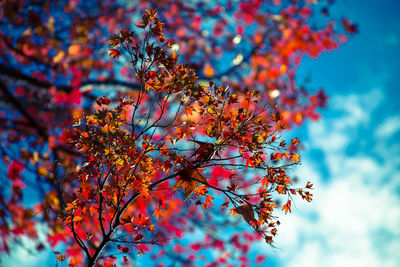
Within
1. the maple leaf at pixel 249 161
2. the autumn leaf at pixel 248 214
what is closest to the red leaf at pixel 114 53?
the maple leaf at pixel 249 161

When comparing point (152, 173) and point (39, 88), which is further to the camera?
point (39, 88)

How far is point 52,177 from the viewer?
3.29m

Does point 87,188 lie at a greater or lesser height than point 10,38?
lesser

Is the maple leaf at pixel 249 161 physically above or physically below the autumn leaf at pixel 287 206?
above

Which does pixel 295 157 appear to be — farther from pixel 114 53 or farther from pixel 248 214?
pixel 114 53

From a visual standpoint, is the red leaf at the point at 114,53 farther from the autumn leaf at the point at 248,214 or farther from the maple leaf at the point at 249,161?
the autumn leaf at the point at 248,214

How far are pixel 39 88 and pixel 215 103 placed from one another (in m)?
4.29

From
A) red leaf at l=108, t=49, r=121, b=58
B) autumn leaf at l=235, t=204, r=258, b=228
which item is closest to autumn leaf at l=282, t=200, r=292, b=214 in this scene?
autumn leaf at l=235, t=204, r=258, b=228

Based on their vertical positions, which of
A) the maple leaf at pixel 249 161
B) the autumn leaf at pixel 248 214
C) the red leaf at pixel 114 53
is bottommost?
the autumn leaf at pixel 248 214

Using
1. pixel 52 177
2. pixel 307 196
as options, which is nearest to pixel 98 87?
pixel 52 177

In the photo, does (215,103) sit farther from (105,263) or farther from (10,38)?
(10,38)

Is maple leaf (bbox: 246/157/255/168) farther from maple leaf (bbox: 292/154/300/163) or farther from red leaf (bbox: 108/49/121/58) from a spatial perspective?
red leaf (bbox: 108/49/121/58)

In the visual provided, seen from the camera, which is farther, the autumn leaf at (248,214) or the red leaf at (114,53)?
the red leaf at (114,53)

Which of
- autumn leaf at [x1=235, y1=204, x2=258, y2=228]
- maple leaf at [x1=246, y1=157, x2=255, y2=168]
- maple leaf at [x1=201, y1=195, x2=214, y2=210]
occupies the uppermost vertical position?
maple leaf at [x1=246, y1=157, x2=255, y2=168]
